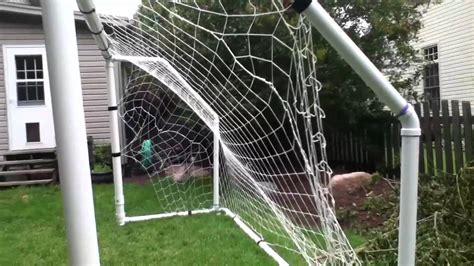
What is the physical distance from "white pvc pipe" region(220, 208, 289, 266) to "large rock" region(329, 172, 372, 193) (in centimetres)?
140

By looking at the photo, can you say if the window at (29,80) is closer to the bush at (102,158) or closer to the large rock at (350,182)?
the bush at (102,158)

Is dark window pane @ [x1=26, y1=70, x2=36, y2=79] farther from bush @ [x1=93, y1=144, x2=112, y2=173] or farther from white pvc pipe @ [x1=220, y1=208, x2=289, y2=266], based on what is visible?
white pvc pipe @ [x1=220, y1=208, x2=289, y2=266]

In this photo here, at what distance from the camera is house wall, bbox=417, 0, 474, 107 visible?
13594mm

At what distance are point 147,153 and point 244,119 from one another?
4.74 meters

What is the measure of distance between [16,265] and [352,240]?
10.1 ft

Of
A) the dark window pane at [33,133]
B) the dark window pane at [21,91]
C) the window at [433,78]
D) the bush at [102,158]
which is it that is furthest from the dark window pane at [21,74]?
the window at [433,78]

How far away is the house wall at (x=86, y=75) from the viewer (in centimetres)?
1202

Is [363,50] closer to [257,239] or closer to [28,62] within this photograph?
[257,239]

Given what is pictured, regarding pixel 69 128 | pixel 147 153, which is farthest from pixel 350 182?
pixel 69 128

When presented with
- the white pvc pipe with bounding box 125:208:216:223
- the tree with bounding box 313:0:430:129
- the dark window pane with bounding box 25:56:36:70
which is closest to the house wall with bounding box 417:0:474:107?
the tree with bounding box 313:0:430:129

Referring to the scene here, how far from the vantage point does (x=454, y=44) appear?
14281 millimetres

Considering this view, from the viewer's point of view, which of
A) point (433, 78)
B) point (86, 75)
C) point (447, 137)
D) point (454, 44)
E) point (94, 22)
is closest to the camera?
point (94, 22)

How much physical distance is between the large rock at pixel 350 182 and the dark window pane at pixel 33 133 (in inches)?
315

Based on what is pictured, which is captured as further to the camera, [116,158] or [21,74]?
[21,74]
